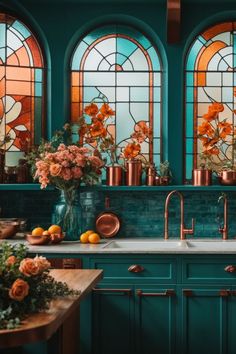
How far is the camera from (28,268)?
99.5 inches

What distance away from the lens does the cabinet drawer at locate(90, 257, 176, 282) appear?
4480 millimetres

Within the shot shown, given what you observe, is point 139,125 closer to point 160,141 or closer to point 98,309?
point 160,141

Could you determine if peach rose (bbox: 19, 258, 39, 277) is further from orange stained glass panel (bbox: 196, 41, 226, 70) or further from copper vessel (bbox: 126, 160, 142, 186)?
orange stained glass panel (bbox: 196, 41, 226, 70)

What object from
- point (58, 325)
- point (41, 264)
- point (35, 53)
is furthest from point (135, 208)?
point (58, 325)

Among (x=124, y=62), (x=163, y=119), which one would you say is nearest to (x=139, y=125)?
(x=163, y=119)

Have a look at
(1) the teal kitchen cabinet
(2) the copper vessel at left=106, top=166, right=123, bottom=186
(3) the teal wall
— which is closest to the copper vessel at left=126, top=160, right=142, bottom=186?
(2) the copper vessel at left=106, top=166, right=123, bottom=186

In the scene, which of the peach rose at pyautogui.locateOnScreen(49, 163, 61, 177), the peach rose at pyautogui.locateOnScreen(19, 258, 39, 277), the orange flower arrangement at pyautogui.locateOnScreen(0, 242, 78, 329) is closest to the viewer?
the orange flower arrangement at pyautogui.locateOnScreen(0, 242, 78, 329)

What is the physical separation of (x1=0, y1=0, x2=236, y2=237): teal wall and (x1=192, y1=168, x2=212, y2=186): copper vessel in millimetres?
168

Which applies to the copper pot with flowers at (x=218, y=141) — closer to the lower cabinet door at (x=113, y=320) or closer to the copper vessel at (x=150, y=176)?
the copper vessel at (x=150, y=176)

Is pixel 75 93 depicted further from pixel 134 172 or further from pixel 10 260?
pixel 10 260

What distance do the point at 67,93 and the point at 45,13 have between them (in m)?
0.71

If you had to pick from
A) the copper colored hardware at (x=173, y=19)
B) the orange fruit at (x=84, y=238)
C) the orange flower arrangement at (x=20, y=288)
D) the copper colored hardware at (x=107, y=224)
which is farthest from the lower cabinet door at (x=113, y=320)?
the copper colored hardware at (x=173, y=19)

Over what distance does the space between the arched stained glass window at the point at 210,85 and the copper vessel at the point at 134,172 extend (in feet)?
1.50

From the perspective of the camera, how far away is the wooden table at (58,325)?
7.30 ft
